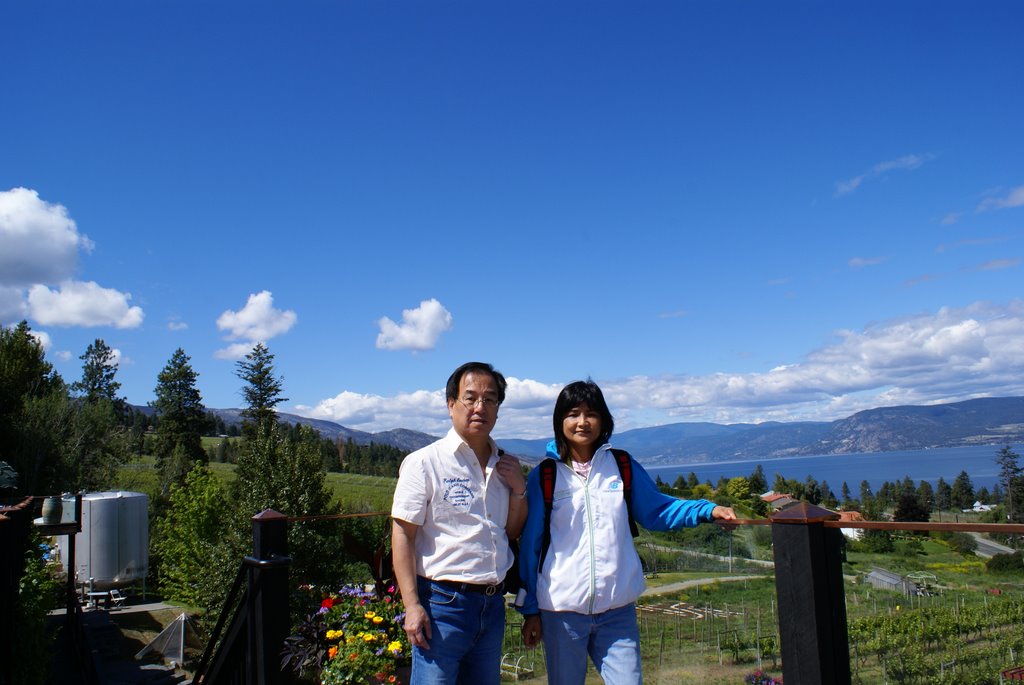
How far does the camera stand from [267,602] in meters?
3.25

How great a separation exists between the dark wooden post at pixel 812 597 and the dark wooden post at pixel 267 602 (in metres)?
2.13

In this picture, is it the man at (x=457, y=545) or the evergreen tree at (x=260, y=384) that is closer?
the man at (x=457, y=545)

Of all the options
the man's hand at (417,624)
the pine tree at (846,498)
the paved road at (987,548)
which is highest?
the paved road at (987,548)

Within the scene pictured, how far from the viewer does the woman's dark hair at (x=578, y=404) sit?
2.71 m

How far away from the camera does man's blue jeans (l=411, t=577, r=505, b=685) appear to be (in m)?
2.46

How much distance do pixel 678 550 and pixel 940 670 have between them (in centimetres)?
107

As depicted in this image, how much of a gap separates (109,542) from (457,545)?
57.5 ft

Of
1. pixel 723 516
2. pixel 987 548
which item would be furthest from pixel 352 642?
pixel 987 548

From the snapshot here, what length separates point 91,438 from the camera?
3325cm

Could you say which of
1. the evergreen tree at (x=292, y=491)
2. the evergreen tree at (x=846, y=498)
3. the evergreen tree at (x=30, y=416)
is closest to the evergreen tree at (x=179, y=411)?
the evergreen tree at (x=30, y=416)

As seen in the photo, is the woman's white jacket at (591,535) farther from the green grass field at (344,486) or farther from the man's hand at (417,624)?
the green grass field at (344,486)

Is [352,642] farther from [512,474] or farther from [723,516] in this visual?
[723,516]

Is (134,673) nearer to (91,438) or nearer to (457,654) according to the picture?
(457,654)

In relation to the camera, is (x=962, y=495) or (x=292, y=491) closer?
(x=292, y=491)
